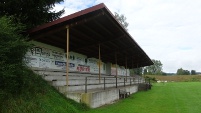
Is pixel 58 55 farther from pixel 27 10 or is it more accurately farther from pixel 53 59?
pixel 27 10

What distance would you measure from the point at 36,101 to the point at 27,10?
633 cm

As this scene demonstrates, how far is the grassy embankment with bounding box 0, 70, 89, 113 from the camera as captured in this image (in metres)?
8.57

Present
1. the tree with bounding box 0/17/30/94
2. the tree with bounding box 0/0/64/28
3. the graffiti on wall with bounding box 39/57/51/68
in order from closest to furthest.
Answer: the tree with bounding box 0/17/30/94, the tree with bounding box 0/0/64/28, the graffiti on wall with bounding box 39/57/51/68

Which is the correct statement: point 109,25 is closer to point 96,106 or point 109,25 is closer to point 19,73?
point 96,106

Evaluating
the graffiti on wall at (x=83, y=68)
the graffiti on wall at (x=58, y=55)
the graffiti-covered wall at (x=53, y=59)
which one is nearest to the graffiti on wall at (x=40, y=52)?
the graffiti-covered wall at (x=53, y=59)

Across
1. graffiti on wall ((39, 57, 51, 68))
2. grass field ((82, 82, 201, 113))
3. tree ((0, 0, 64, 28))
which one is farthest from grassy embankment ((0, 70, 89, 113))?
graffiti on wall ((39, 57, 51, 68))

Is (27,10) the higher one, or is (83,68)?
(27,10)

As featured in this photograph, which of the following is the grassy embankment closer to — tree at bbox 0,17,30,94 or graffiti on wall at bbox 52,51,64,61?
tree at bbox 0,17,30,94

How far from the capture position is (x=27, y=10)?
1433 cm

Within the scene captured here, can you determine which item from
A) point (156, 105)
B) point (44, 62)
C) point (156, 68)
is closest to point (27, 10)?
point (44, 62)

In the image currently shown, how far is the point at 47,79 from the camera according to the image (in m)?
13.2

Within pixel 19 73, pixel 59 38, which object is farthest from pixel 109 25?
pixel 19 73

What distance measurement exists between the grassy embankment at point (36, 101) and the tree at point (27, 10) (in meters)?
3.67

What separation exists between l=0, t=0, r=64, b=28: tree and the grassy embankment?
3668mm
